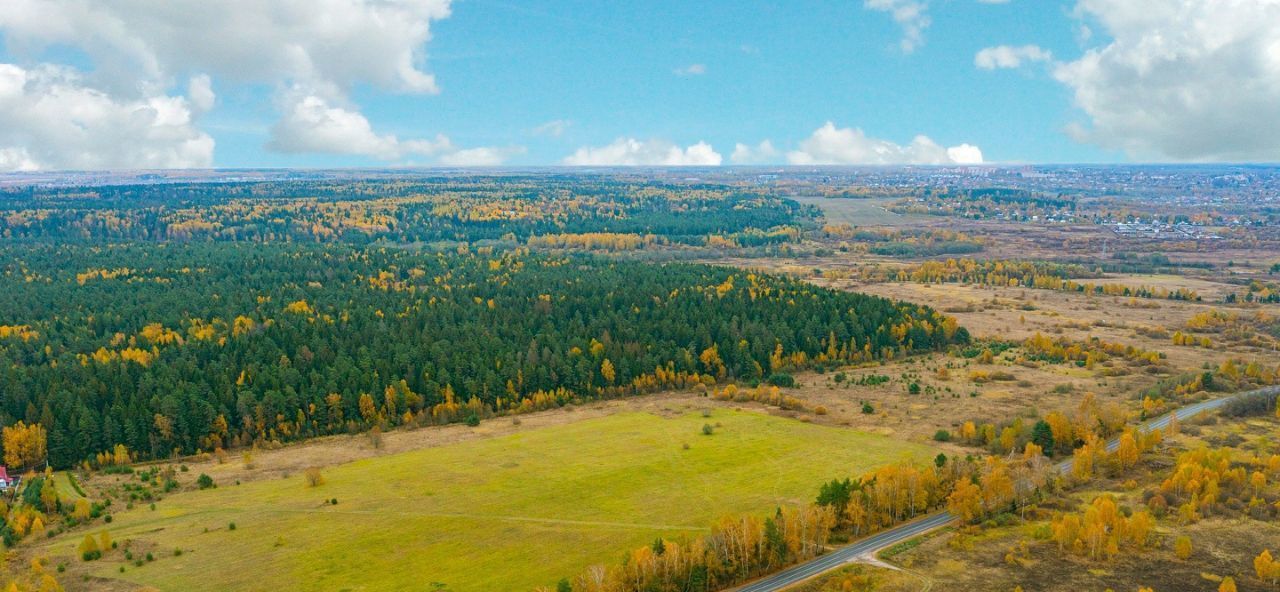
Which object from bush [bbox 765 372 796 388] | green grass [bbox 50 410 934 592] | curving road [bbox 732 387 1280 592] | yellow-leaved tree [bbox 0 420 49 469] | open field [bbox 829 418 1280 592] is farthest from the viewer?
bush [bbox 765 372 796 388]

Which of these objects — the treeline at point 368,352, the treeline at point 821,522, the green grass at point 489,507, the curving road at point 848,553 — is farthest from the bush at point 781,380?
the curving road at point 848,553

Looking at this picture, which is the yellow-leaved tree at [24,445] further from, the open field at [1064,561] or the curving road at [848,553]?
the open field at [1064,561]

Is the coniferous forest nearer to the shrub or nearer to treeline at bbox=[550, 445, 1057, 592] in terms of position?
the shrub

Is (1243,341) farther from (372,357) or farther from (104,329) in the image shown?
(104,329)

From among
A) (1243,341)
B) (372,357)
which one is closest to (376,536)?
(372,357)

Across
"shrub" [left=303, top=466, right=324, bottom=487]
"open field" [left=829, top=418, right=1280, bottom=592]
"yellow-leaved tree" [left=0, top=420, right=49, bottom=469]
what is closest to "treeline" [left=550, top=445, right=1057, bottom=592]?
"open field" [left=829, top=418, right=1280, bottom=592]

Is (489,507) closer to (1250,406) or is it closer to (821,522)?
(821,522)
